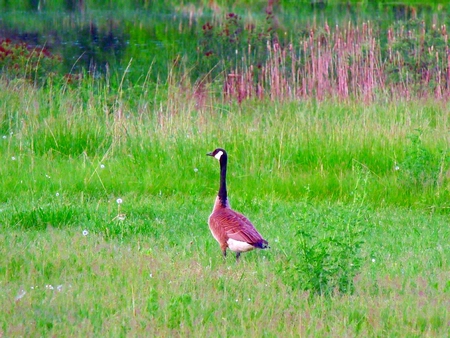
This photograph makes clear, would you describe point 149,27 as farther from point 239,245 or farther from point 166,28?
point 239,245

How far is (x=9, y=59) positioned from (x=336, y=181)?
1192cm

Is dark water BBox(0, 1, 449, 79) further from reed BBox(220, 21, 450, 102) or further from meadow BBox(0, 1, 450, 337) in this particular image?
meadow BBox(0, 1, 450, 337)

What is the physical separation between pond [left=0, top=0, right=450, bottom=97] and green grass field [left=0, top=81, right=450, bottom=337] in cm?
525

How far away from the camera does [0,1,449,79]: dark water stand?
75.5 feet

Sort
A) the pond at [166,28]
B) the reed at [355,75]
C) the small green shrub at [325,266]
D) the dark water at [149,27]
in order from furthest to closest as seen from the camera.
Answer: the dark water at [149,27]
the pond at [166,28]
the reed at [355,75]
the small green shrub at [325,266]

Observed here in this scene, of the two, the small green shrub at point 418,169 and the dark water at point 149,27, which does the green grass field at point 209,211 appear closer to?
the small green shrub at point 418,169

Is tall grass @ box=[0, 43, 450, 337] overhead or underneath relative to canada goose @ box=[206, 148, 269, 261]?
underneath

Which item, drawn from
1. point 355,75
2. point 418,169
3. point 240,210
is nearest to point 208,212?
point 240,210

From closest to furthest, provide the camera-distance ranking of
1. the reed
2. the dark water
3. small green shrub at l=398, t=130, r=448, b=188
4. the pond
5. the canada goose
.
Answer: the canada goose < small green shrub at l=398, t=130, r=448, b=188 < the reed < the pond < the dark water

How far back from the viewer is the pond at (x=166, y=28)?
71.4 ft

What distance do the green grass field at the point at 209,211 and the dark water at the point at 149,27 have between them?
800 centimetres

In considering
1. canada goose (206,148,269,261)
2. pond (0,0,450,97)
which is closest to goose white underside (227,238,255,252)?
canada goose (206,148,269,261)

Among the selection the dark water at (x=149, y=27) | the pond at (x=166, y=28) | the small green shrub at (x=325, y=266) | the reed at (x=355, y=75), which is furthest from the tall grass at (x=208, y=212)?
the dark water at (x=149, y=27)

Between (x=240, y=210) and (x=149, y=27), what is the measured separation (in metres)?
25.5
